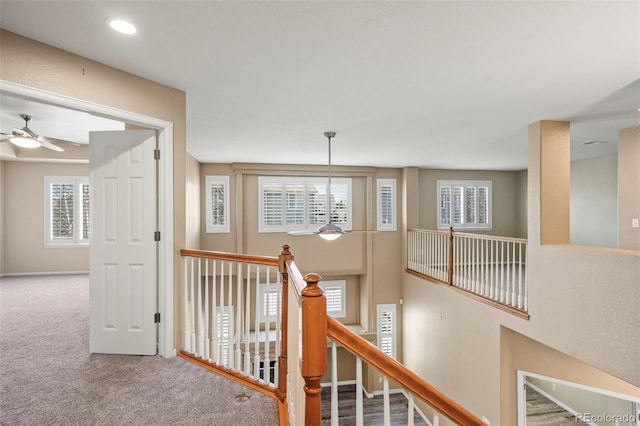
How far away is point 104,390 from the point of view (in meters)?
2.37

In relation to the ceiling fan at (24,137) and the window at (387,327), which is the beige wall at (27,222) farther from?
the window at (387,327)

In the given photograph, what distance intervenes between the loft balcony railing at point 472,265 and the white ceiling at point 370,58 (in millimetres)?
1941

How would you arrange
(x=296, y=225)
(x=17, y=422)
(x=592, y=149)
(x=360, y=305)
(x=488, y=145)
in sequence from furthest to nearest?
(x=360, y=305)
(x=296, y=225)
(x=592, y=149)
(x=488, y=145)
(x=17, y=422)

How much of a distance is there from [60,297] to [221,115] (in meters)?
3.87

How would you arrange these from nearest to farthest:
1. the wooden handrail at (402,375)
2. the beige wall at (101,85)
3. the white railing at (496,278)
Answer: the wooden handrail at (402,375), the beige wall at (101,85), the white railing at (496,278)

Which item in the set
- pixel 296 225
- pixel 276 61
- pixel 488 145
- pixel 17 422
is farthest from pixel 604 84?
pixel 296 225

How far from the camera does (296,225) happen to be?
294 inches

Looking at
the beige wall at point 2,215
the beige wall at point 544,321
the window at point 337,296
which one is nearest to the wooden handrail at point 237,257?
the beige wall at point 544,321

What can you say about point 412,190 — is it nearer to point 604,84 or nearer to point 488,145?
point 488,145

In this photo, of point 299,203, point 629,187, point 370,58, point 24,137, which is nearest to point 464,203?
point 629,187

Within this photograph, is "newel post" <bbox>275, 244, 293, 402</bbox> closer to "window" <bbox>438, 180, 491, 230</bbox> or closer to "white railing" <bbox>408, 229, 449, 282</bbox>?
"white railing" <bbox>408, 229, 449, 282</bbox>

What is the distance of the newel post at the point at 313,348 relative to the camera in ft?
3.78

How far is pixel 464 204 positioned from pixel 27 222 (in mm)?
9985

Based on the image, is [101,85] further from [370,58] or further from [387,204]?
[387,204]
